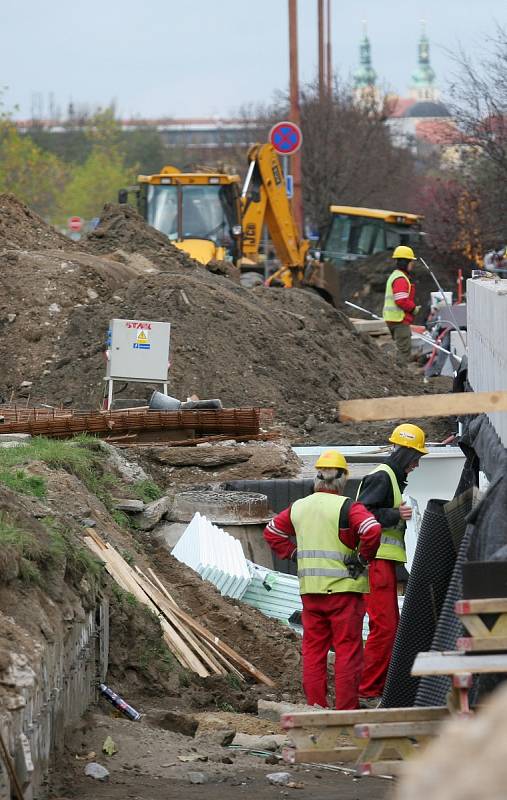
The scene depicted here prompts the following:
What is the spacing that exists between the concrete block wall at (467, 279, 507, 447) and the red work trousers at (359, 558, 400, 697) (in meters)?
1.39

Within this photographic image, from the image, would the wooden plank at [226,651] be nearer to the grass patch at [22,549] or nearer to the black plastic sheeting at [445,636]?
the grass patch at [22,549]

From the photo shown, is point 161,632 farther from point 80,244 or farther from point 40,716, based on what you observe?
point 80,244

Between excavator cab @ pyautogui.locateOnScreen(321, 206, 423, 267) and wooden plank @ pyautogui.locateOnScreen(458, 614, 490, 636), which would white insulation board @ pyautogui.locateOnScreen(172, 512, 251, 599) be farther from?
excavator cab @ pyautogui.locateOnScreen(321, 206, 423, 267)

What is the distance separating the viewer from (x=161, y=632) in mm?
9531

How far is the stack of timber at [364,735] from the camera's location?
5336 millimetres

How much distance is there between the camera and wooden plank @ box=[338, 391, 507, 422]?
5.04 meters

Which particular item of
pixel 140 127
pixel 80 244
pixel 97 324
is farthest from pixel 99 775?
pixel 140 127

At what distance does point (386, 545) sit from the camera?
1009 cm

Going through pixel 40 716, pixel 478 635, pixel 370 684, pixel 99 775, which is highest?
pixel 478 635

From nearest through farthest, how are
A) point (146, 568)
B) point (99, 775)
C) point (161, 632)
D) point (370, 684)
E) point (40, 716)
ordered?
point (40, 716) → point (99, 775) → point (161, 632) → point (370, 684) → point (146, 568)

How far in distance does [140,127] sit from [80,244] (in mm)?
97487

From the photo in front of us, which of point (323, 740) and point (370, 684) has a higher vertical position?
point (323, 740)

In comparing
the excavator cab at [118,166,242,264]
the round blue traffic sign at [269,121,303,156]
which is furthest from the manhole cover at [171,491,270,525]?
the excavator cab at [118,166,242,264]

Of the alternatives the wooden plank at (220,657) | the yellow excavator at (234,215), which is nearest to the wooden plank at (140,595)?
the wooden plank at (220,657)
